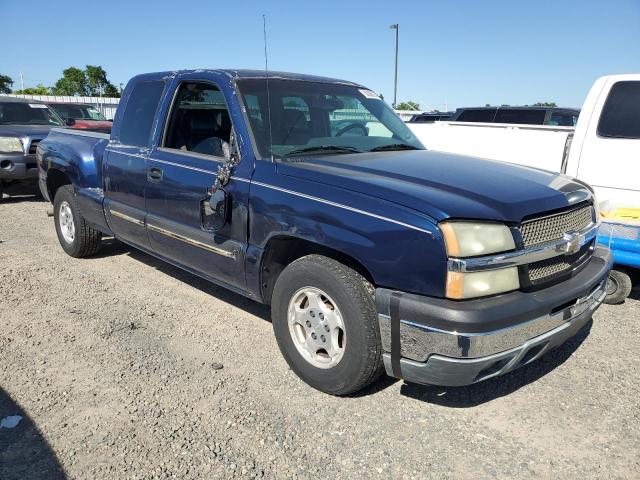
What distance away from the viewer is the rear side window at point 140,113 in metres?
4.36

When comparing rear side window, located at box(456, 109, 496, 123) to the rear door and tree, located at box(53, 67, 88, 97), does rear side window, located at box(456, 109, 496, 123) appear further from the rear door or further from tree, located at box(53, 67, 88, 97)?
tree, located at box(53, 67, 88, 97)

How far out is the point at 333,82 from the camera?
13.9 feet

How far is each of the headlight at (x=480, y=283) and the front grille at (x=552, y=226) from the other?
7.9 inches

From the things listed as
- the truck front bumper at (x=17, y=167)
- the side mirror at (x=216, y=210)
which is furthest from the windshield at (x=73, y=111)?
the side mirror at (x=216, y=210)

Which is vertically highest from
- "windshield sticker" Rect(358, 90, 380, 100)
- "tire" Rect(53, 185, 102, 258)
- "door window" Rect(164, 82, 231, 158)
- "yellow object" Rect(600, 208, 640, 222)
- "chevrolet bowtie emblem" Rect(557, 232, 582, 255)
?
"windshield sticker" Rect(358, 90, 380, 100)

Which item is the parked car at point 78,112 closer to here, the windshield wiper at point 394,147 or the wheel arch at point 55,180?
the wheel arch at point 55,180

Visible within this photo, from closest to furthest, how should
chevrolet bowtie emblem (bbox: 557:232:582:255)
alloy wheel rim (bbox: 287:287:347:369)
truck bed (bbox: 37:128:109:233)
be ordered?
chevrolet bowtie emblem (bbox: 557:232:582:255)
alloy wheel rim (bbox: 287:287:347:369)
truck bed (bbox: 37:128:109:233)

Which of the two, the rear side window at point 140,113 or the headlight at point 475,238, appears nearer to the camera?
the headlight at point 475,238

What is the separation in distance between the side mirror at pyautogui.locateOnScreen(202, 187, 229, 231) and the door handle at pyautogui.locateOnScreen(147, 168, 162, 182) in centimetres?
67

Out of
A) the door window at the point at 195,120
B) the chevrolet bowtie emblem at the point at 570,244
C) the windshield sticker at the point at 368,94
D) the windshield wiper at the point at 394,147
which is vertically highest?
the windshield sticker at the point at 368,94

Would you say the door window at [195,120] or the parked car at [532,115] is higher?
the door window at [195,120]

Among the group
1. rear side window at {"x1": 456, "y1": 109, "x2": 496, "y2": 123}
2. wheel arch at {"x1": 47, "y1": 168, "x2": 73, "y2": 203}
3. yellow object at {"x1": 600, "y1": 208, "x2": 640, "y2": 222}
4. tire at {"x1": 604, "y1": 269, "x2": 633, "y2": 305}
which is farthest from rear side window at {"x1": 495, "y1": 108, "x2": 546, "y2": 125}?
wheel arch at {"x1": 47, "y1": 168, "x2": 73, "y2": 203}

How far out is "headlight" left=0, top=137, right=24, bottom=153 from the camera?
8.69 m

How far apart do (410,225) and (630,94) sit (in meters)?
3.83
